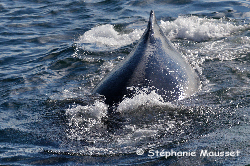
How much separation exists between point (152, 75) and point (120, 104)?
0.74 m

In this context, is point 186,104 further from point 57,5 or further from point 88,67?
point 57,5

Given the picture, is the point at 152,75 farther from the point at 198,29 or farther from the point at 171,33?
the point at 198,29

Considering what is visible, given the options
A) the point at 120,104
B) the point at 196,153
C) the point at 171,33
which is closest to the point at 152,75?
the point at 120,104

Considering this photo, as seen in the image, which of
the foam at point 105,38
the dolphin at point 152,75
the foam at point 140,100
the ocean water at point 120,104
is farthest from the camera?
the foam at point 105,38

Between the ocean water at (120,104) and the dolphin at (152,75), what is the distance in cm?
17

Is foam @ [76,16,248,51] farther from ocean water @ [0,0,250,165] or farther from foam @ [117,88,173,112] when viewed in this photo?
foam @ [117,88,173,112]

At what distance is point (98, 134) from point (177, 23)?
7666 mm

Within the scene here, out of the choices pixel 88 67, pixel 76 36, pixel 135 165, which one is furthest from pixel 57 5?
pixel 135 165

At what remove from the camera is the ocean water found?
15.6ft

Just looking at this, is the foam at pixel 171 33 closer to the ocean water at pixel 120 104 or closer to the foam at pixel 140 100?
the ocean water at pixel 120 104

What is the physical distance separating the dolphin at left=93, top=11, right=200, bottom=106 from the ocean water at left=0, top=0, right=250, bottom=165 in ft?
0.55

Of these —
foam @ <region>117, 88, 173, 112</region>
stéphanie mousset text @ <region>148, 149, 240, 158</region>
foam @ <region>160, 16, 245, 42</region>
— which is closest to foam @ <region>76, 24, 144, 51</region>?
foam @ <region>160, 16, 245, 42</region>

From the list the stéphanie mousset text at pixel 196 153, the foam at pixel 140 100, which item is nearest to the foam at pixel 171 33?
the foam at pixel 140 100

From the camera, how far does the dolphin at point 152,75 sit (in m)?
5.74
